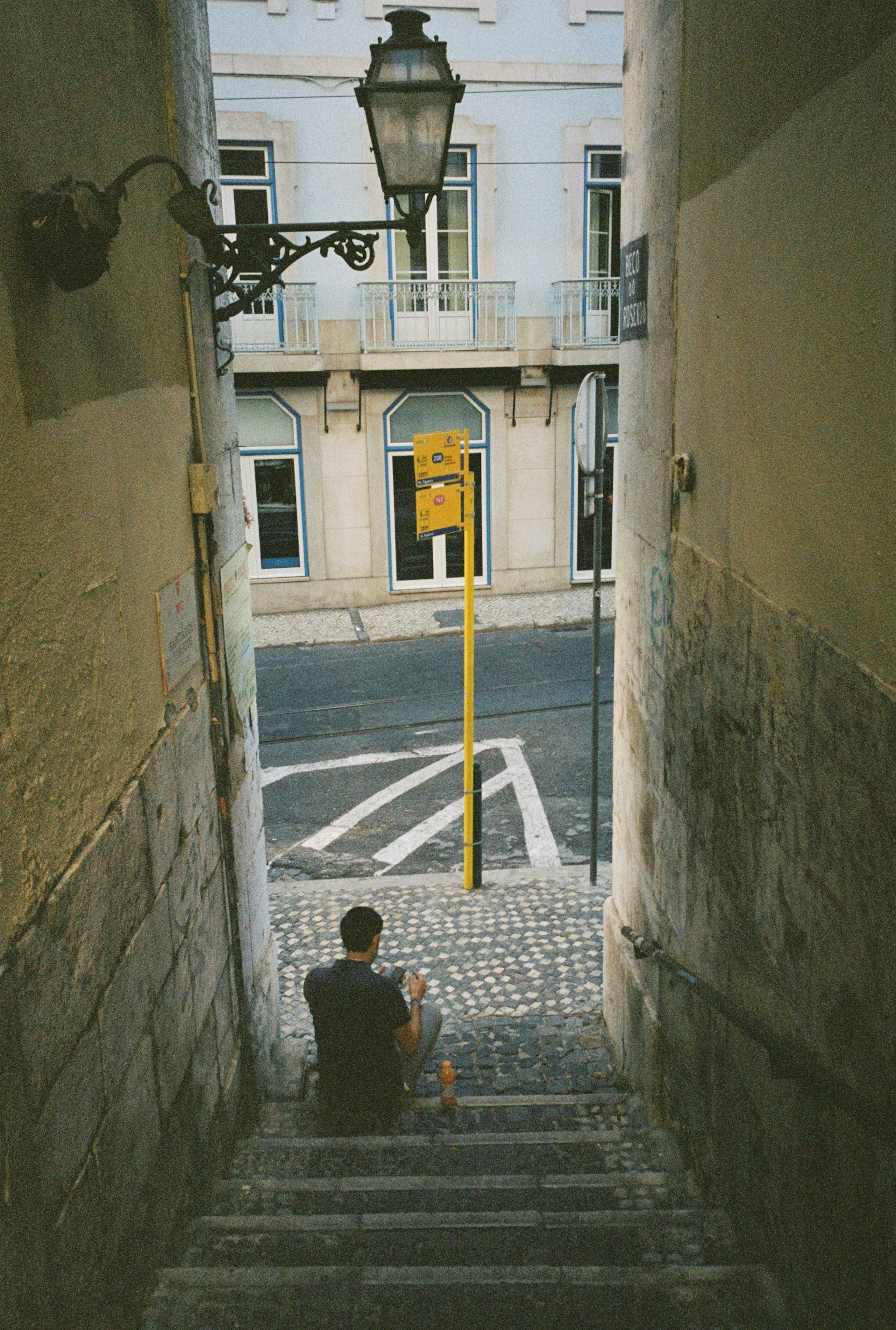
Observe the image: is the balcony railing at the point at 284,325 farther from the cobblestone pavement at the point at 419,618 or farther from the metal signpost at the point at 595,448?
the metal signpost at the point at 595,448

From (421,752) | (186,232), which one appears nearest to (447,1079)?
(186,232)

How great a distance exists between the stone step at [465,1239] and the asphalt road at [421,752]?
15.2 feet

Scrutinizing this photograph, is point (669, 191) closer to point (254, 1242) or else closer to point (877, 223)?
point (877, 223)

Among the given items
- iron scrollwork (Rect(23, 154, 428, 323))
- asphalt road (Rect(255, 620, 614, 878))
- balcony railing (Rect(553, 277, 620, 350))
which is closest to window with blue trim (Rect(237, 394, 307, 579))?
asphalt road (Rect(255, 620, 614, 878))

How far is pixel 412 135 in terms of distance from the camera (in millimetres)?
4316

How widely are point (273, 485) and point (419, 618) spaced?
313cm

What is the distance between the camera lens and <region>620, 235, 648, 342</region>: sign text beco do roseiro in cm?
489

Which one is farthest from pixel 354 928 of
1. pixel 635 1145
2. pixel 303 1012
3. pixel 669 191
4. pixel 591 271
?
pixel 591 271

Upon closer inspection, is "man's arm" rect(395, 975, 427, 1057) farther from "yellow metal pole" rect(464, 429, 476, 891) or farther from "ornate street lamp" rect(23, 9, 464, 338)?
"ornate street lamp" rect(23, 9, 464, 338)

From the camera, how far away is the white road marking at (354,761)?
1023 cm

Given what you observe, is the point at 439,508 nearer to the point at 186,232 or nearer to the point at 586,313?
the point at 186,232

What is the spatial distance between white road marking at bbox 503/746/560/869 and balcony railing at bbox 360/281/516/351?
787 cm

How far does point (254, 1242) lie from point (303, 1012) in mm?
2974

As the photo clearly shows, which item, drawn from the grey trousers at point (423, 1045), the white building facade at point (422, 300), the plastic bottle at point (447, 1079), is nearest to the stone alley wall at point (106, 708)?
the grey trousers at point (423, 1045)
